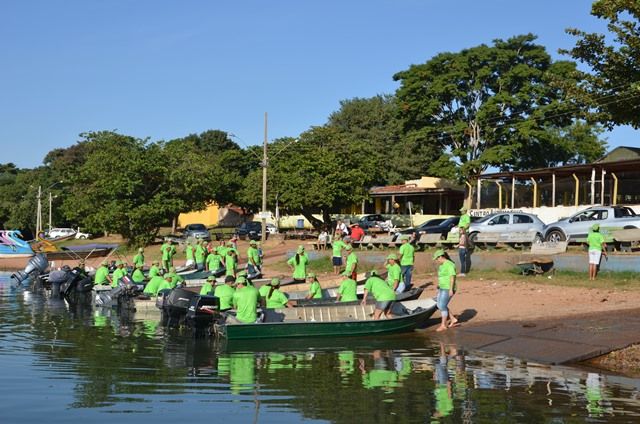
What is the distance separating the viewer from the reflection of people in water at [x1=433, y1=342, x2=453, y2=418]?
10742 mm

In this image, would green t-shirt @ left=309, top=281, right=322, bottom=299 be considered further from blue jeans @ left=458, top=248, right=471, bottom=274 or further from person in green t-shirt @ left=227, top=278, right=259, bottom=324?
blue jeans @ left=458, top=248, right=471, bottom=274

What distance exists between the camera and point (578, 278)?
→ 76.1ft

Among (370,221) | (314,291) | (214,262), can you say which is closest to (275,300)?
(314,291)

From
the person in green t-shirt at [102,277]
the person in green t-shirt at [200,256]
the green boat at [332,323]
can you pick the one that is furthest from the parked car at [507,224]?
the person in green t-shirt at [102,277]

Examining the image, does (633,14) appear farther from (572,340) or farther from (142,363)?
(142,363)

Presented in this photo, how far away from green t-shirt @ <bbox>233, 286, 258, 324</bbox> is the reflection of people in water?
449cm

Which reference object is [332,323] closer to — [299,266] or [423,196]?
[299,266]

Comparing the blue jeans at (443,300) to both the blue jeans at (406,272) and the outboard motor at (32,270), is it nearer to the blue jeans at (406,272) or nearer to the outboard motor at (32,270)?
the blue jeans at (406,272)

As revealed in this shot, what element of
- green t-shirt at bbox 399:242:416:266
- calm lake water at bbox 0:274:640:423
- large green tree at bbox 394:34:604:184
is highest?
large green tree at bbox 394:34:604:184

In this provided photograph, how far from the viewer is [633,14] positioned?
19344mm

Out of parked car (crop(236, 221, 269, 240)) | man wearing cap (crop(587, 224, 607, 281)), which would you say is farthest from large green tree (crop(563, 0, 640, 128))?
parked car (crop(236, 221, 269, 240))

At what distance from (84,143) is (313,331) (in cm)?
7441

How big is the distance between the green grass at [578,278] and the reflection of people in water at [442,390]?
28.6 feet

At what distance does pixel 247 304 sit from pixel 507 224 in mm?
15672
